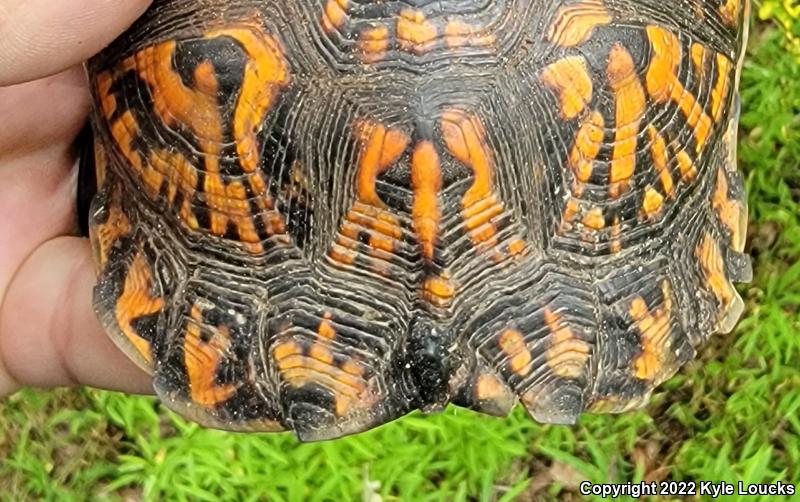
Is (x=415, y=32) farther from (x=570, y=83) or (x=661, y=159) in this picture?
(x=661, y=159)

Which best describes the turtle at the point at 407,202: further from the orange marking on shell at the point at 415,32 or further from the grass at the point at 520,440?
the grass at the point at 520,440

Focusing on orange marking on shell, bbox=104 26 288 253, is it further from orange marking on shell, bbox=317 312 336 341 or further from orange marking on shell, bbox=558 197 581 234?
orange marking on shell, bbox=558 197 581 234

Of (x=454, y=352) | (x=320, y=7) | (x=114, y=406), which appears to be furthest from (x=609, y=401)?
(x=114, y=406)

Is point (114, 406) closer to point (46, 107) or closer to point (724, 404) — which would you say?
point (46, 107)

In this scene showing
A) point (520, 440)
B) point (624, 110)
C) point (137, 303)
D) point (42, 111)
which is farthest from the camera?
point (520, 440)

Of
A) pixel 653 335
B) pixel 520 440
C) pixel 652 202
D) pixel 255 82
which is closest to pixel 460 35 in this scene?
pixel 255 82

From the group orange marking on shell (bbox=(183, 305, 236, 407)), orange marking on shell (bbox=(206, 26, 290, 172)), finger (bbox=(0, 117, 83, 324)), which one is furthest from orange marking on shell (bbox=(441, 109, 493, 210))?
finger (bbox=(0, 117, 83, 324))
